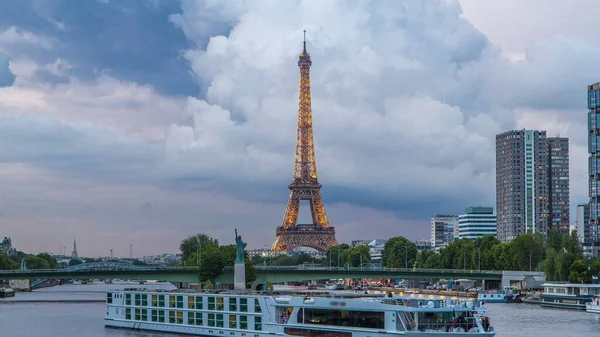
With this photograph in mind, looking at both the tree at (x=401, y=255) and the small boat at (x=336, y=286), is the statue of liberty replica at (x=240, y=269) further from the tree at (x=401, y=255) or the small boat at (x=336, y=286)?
the tree at (x=401, y=255)

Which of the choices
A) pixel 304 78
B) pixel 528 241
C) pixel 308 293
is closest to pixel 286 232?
pixel 304 78

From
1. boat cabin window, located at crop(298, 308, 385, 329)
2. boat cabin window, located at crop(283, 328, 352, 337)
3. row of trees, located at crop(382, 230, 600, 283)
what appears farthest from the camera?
row of trees, located at crop(382, 230, 600, 283)

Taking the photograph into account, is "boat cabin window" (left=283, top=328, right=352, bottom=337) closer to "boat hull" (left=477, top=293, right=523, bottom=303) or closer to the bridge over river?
the bridge over river

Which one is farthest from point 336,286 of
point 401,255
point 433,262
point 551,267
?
point 401,255

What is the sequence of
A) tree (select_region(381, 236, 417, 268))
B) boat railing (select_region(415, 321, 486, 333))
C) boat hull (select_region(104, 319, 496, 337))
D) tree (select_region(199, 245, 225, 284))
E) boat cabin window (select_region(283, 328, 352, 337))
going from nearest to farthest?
1. boat hull (select_region(104, 319, 496, 337))
2. boat railing (select_region(415, 321, 486, 333))
3. boat cabin window (select_region(283, 328, 352, 337))
4. tree (select_region(199, 245, 225, 284))
5. tree (select_region(381, 236, 417, 268))

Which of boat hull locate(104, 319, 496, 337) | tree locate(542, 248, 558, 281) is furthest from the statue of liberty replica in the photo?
tree locate(542, 248, 558, 281)

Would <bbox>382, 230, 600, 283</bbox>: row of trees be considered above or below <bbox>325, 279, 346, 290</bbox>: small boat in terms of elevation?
above

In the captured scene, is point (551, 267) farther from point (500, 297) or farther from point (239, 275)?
point (239, 275)
